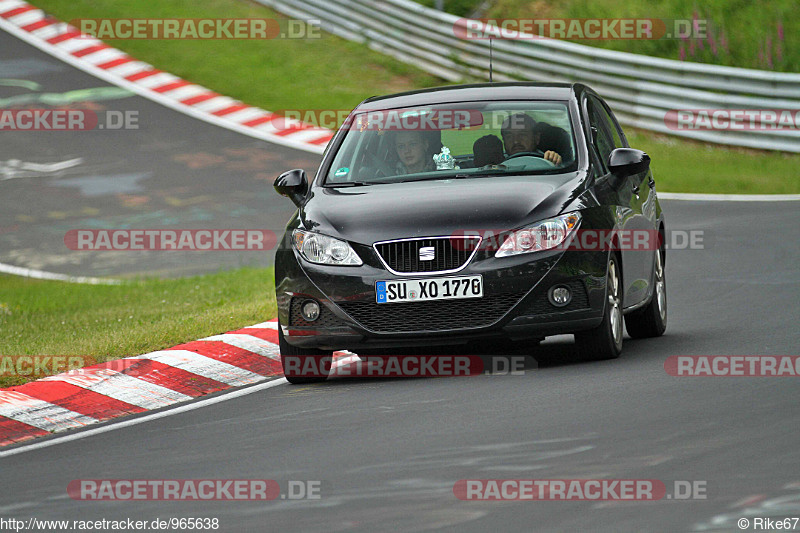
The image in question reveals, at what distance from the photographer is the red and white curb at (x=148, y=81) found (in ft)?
78.5

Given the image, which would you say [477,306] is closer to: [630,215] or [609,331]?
[609,331]

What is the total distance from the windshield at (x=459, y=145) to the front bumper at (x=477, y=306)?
1.01 metres

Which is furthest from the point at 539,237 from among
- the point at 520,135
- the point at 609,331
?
the point at 520,135

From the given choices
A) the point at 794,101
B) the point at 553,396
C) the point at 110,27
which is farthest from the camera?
the point at 110,27

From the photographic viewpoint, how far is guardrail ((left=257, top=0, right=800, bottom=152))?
23.0m

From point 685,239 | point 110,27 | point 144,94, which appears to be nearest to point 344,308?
point 685,239

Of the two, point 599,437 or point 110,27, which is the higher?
point 110,27

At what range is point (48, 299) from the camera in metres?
14.5

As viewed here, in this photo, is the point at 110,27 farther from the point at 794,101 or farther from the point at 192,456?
the point at 192,456

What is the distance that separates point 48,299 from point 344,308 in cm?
654

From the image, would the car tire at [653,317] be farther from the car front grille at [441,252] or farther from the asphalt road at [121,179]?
the asphalt road at [121,179]

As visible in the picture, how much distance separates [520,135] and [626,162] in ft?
2.36

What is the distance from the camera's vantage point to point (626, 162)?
9461 mm

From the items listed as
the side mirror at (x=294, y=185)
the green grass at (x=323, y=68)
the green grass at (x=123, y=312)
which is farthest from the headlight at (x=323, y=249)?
the green grass at (x=323, y=68)
